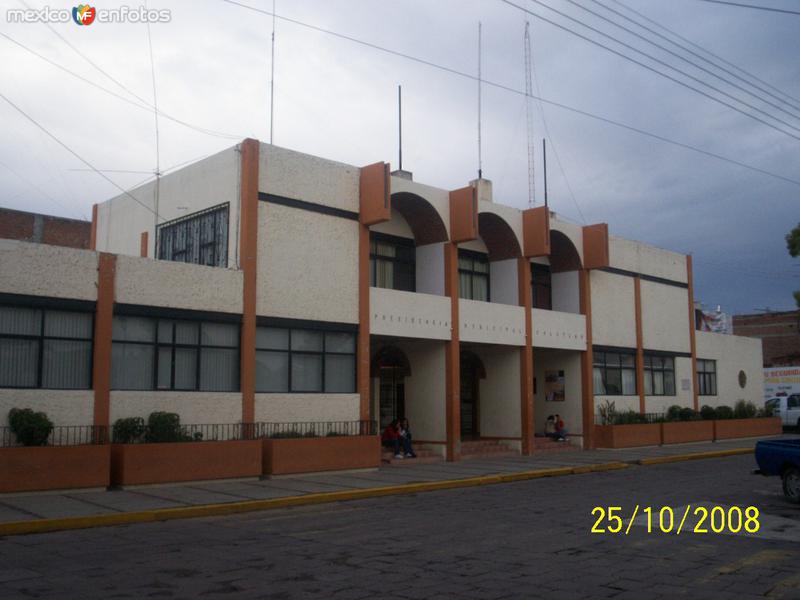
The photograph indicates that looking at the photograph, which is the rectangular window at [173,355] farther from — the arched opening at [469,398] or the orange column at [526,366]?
the arched opening at [469,398]

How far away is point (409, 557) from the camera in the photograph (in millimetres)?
10492

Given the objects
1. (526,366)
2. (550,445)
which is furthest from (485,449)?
(550,445)

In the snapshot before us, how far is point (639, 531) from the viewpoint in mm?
12539

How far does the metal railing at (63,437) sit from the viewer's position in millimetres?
16719

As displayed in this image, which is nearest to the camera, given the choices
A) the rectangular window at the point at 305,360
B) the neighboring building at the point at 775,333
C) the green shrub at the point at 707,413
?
the rectangular window at the point at 305,360

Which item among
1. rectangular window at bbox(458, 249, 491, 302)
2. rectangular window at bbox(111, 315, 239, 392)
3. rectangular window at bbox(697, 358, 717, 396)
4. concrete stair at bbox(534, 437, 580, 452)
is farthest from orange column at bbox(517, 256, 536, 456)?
rectangular window at bbox(697, 358, 717, 396)

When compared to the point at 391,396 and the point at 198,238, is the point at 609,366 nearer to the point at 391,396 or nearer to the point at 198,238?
the point at 391,396

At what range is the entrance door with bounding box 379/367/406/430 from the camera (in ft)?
95.4

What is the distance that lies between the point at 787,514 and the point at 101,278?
49.3 ft

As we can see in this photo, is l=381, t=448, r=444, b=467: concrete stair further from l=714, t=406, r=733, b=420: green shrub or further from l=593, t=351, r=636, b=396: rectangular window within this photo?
l=714, t=406, r=733, b=420: green shrub

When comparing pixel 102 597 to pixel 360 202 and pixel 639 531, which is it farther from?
pixel 360 202

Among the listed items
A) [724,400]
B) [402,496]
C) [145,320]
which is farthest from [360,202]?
[724,400]

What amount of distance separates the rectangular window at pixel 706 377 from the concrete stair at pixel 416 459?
61.4ft
